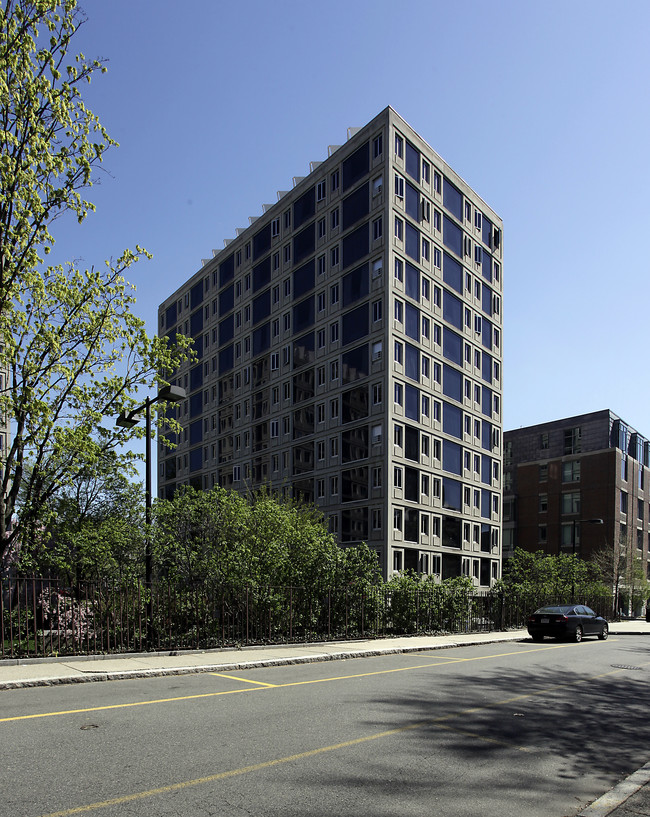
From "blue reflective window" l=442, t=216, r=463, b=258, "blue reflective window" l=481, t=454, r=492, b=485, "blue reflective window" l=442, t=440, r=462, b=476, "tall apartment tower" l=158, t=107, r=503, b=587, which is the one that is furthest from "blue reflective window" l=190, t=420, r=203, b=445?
"blue reflective window" l=442, t=216, r=463, b=258

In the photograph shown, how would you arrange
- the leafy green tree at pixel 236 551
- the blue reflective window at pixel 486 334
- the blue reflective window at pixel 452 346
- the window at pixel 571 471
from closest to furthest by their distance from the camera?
the leafy green tree at pixel 236 551 < the blue reflective window at pixel 452 346 < the blue reflective window at pixel 486 334 < the window at pixel 571 471

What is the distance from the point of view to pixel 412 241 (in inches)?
2133

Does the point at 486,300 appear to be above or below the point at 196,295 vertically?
below

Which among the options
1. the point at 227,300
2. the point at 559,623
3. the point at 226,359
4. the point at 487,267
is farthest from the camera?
the point at 227,300

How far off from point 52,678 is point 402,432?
134 ft

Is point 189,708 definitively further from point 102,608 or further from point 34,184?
point 34,184

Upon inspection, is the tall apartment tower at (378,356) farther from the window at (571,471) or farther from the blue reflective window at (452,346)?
the window at (571,471)

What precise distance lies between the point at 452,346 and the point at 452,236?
382 inches

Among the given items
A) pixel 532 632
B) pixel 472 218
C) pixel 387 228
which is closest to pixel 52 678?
pixel 532 632

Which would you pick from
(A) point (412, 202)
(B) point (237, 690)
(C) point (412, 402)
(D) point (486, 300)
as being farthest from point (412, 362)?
(B) point (237, 690)

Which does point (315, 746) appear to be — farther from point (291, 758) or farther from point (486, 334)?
point (486, 334)

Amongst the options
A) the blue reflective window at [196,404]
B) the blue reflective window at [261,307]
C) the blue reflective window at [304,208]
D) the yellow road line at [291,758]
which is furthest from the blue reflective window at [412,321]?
the yellow road line at [291,758]

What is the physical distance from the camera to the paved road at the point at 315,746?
18.5 ft

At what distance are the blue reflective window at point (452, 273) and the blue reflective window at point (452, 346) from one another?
4.11 m
